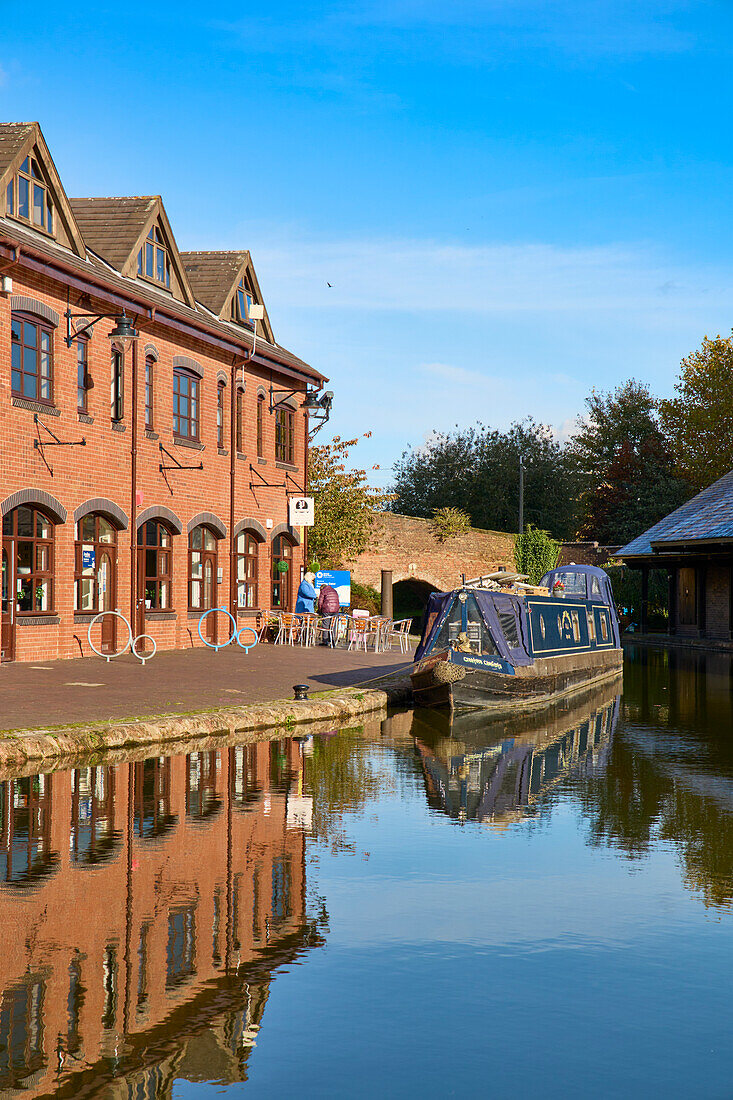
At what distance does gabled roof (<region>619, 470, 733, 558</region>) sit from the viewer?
39031mm

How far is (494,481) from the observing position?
64875mm

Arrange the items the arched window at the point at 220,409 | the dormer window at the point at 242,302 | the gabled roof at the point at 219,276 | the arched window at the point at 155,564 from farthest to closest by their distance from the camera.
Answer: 1. the dormer window at the point at 242,302
2. the gabled roof at the point at 219,276
3. the arched window at the point at 220,409
4. the arched window at the point at 155,564

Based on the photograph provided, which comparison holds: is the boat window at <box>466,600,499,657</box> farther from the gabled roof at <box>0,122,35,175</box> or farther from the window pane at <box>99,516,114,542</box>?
the gabled roof at <box>0,122,35,175</box>

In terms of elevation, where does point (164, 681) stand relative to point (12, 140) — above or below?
below

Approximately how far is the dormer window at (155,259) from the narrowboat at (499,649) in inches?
433

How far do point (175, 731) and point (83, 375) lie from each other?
1117 cm

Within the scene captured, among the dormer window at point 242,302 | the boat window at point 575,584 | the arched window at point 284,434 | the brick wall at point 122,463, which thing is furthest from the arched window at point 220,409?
the boat window at point 575,584

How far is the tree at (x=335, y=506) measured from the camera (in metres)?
37.3

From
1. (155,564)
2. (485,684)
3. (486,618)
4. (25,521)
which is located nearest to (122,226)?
(155,564)

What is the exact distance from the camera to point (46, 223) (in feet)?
71.3

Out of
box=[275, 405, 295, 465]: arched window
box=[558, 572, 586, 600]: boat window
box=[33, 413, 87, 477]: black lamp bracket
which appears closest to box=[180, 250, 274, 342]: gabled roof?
box=[275, 405, 295, 465]: arched window

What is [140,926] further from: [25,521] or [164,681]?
[25,521]

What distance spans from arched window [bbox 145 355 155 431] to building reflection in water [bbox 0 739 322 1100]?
14989 mm

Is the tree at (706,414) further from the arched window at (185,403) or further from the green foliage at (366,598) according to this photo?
the arched window at (185,403)
